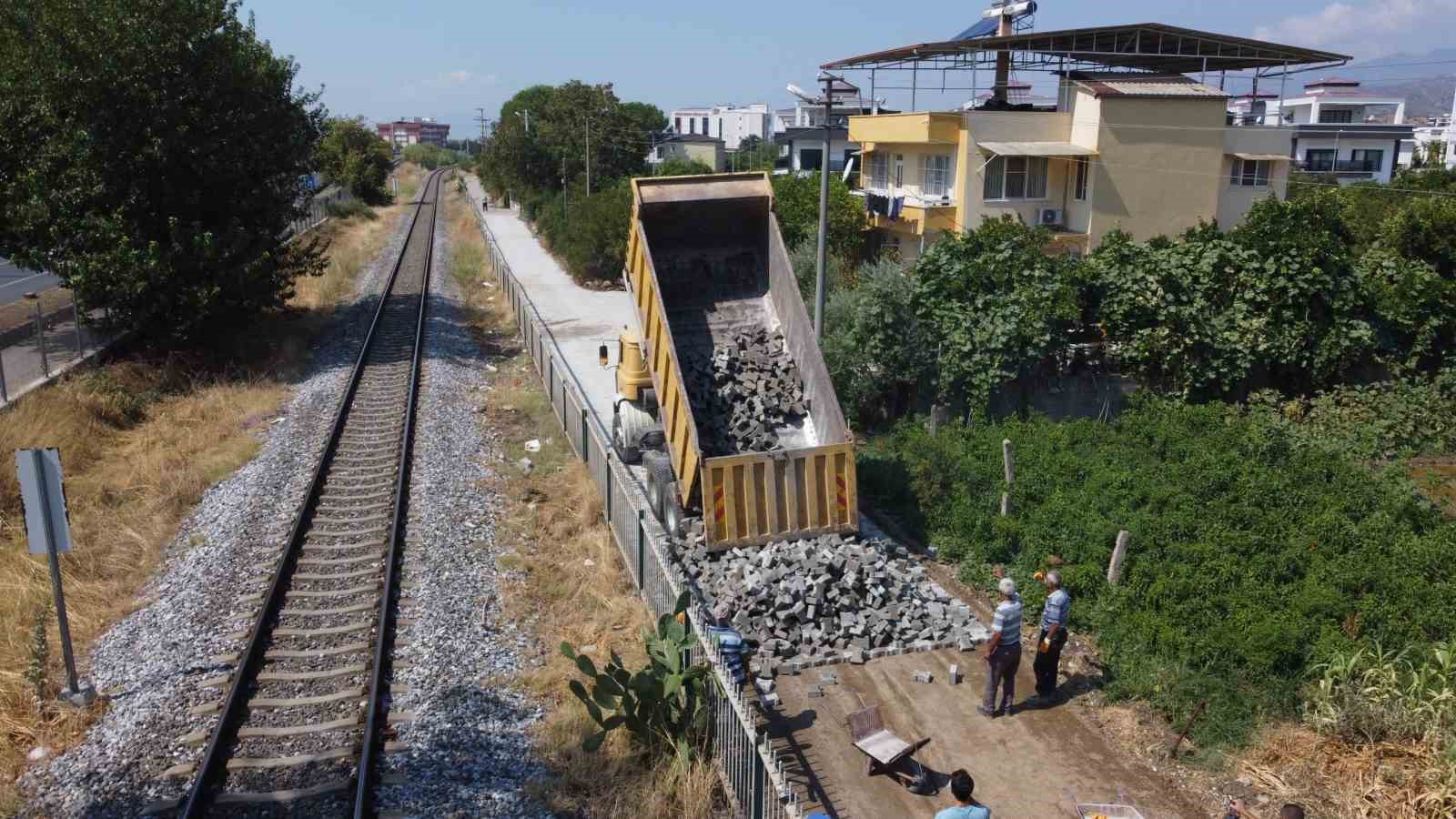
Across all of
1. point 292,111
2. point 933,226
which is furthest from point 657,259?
point 933,226

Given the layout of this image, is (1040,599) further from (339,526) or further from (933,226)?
(933,226)

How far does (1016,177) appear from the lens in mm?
28734

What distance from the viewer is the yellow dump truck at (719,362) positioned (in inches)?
456

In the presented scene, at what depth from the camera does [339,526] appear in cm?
1252

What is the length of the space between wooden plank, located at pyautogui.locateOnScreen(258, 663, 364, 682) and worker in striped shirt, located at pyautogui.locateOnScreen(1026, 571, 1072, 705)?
6198 millimetres

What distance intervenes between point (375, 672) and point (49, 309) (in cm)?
2051

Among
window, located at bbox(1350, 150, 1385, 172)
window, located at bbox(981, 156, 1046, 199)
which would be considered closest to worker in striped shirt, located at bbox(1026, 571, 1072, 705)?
window, located at bbox(981, 156, 1046, 199)

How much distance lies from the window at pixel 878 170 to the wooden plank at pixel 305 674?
2679cm

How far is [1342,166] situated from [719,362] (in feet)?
189

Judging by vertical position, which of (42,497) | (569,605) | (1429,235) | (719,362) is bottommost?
(569,605)

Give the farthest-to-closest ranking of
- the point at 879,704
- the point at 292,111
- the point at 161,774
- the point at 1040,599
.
Result: the point at 292,111
the point at 1040,599
the point at 879,704
the point at 161,774

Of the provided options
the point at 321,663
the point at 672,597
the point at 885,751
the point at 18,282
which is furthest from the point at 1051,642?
the point at 18,282

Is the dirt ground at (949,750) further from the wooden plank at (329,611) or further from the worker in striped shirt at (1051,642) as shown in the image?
the wooden plank at (329,611)

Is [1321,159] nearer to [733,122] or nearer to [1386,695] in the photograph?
[1386,695]
